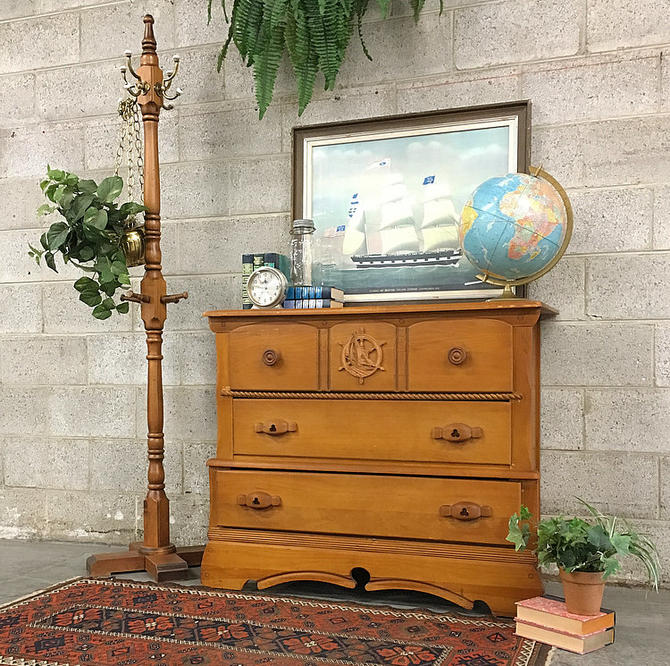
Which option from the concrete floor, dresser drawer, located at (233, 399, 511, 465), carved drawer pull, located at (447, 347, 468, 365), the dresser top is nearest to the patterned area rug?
the concrete floor

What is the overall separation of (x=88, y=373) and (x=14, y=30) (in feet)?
5.28

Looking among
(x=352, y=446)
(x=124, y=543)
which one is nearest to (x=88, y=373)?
(x=124, y=543)

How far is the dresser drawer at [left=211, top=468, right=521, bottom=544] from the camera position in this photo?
2287 millimetres

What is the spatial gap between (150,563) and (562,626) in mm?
1433

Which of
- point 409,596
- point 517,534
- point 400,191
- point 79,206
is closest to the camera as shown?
point 517,534

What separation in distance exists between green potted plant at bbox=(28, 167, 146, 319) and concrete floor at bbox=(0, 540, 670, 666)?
0.97 meters

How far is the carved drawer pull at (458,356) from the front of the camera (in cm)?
231

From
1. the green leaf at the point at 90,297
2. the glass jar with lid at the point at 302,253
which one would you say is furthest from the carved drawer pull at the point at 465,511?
the green leaf at the point at 90,297

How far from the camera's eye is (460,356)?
7.59 feet

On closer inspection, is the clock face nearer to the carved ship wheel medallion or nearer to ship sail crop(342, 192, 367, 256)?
the carved ship wheel medallion

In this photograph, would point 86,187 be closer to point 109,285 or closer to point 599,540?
point 109,285

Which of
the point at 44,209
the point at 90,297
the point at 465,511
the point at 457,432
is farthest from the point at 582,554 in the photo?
the point at 44,209

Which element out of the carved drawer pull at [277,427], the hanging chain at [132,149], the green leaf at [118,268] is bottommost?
the carved drawer pull at [277,427]

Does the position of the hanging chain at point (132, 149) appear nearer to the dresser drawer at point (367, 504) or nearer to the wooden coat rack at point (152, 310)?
the wooden coat rack at point (152, 310)
